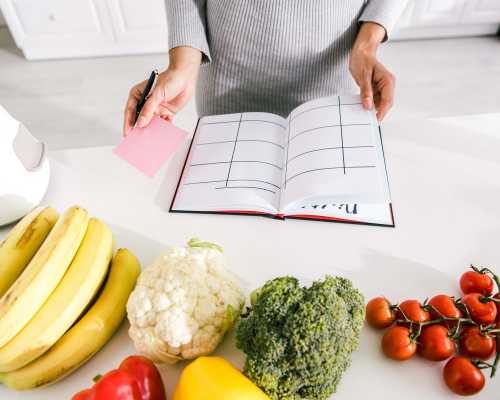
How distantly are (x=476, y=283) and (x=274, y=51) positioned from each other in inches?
29.1

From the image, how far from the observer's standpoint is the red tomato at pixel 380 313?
2.06 ft

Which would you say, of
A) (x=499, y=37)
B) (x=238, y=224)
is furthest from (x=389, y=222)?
(x=499, y=37)

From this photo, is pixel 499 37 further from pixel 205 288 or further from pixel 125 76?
pixel 205 288

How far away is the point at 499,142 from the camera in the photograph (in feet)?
3.08

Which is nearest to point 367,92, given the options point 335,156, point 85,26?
point 335,156

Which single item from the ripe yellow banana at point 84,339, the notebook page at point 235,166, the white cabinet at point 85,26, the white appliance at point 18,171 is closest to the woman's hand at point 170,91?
the notebook page at point 235,166

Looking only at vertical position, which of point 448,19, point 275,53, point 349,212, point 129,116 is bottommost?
point 349,212

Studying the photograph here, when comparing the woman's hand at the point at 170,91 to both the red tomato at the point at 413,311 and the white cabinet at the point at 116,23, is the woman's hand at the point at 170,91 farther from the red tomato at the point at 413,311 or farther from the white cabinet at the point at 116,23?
the white cabinet at the point at 116,23

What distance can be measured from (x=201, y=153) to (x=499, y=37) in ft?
8.56

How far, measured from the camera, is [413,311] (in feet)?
2.05

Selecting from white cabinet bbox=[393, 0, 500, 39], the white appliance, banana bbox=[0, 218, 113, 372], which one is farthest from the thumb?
white cabinet bbox=[393, 0, 500, 39]

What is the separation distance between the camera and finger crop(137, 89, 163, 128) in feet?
2.72

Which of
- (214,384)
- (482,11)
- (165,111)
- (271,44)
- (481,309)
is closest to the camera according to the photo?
(214,384)

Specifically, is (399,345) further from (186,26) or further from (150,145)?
(186,26)
